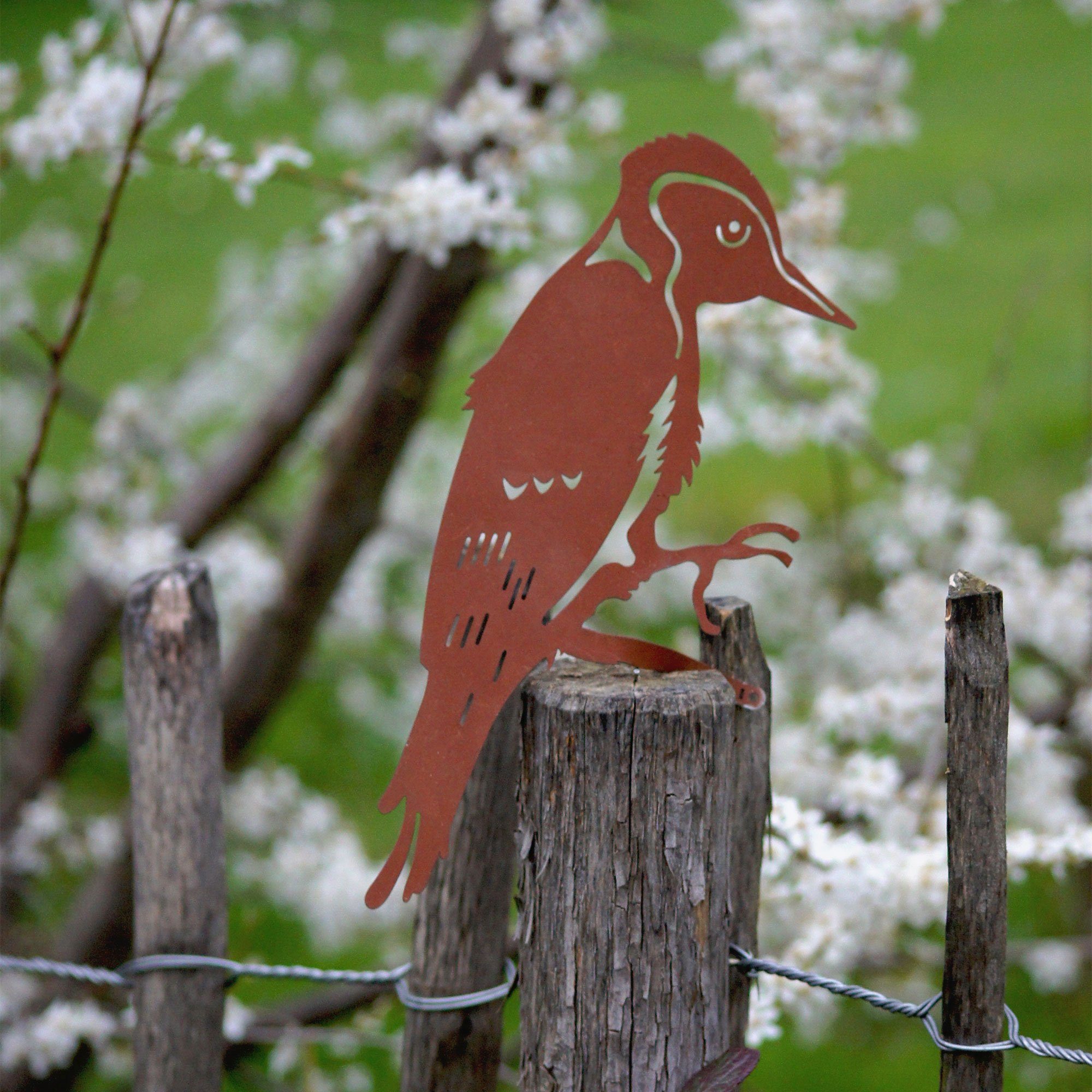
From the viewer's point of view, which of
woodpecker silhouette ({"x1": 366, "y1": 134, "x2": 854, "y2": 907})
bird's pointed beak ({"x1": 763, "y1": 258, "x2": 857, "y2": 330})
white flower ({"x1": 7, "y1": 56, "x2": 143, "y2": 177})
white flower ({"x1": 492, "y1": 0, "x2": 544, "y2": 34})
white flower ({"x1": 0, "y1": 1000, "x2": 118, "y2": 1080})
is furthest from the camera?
white flower ({"x1": 492, "y1": 0, "x2": 544, "y2": 34})

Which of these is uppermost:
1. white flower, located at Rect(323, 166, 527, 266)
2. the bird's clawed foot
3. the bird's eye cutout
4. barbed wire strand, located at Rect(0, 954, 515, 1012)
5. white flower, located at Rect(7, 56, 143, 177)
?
white flower, located at Rect(7, 56, 143, 177)

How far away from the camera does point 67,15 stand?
24.3 ft

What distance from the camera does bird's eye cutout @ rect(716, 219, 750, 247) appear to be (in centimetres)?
126

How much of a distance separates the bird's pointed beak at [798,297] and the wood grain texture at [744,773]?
34cm

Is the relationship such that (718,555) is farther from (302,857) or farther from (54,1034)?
(302,857)

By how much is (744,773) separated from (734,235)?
599 millimetres

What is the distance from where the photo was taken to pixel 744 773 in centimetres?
122

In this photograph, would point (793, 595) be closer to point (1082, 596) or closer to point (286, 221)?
point (1082, 596)

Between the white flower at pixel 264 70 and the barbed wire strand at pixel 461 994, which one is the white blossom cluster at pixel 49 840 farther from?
the white flower at pixel 264 70

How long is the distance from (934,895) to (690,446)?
64 centimetres

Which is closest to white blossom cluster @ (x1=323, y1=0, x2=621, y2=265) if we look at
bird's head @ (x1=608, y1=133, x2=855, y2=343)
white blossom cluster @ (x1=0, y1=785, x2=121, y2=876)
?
bird's head @ (x1=608, y1=133, x2=855, y2=343)

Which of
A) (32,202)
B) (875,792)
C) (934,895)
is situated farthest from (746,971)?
(32,202)

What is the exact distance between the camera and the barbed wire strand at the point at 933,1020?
1.01m

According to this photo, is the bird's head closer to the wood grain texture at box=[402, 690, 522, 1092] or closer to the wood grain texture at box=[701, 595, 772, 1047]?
the wood grain texture at box=[701, 595, 772, 1047]
